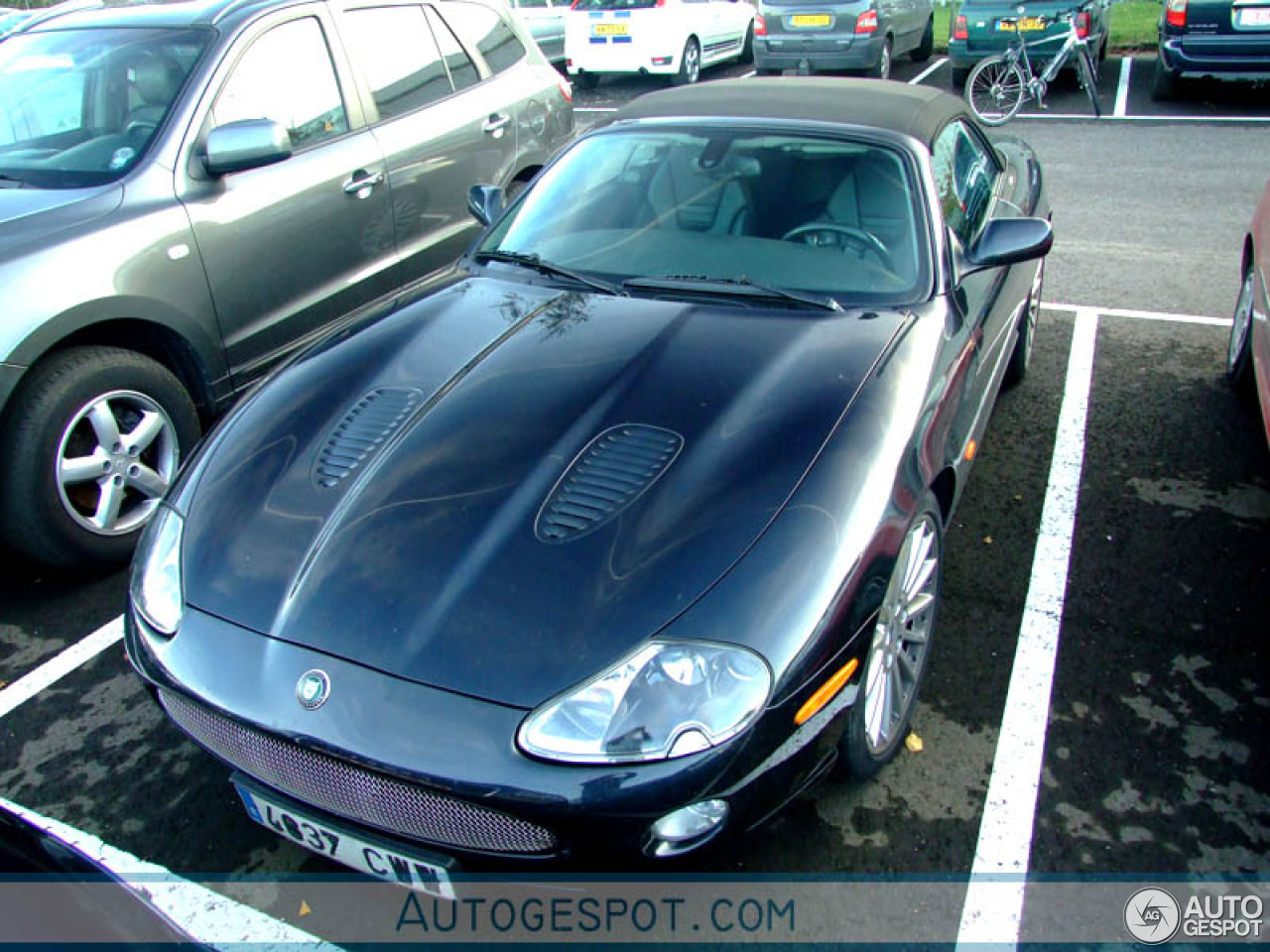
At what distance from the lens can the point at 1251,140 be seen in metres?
9.09

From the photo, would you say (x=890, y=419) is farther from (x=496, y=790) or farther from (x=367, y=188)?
(x=367, y=188)

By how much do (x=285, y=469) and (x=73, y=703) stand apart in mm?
1164

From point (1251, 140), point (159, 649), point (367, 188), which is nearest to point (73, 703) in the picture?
point (159, 649)

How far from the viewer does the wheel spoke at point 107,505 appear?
3480mm

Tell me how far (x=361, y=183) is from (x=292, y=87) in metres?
0.47

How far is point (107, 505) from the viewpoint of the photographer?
350cm

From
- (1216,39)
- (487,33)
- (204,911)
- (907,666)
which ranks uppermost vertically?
(487,33)

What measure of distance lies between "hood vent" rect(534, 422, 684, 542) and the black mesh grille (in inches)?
22.9

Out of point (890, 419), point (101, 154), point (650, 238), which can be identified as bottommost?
point (890, 419)

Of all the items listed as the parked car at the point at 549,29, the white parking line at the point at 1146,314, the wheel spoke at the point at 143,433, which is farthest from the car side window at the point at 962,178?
the parked car at the point at 549,29

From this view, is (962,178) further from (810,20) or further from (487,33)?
(810,20)

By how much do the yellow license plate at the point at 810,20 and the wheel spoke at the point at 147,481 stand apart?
420 inches

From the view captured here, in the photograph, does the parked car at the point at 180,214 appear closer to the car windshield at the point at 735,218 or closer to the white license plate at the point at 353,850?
the car windshield at the point at 735,218

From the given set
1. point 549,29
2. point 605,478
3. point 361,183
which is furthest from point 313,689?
point 549,29
